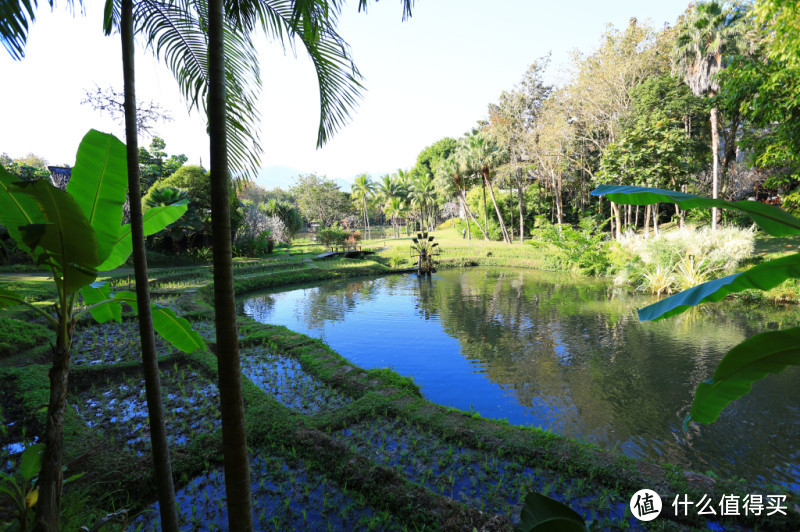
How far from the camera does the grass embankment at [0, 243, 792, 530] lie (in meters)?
3.23

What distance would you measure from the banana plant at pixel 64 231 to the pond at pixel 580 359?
4.92m

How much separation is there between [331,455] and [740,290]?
3805 mm

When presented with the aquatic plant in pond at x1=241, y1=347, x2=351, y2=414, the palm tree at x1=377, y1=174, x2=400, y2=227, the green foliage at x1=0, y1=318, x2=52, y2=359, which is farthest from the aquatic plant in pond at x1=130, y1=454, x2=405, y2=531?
the palm tree at x1=377, y1=174, x2=400, y2=227

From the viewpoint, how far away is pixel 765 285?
1.67m

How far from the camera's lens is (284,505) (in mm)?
3396

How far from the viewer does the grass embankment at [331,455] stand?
3229mm

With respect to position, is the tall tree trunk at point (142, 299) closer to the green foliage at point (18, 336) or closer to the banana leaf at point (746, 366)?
the banana leaf at point (746, 366)

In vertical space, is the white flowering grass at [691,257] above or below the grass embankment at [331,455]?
above

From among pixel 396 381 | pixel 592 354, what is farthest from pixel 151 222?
pixel 592 354

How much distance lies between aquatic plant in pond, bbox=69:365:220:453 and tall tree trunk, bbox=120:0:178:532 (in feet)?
8.16

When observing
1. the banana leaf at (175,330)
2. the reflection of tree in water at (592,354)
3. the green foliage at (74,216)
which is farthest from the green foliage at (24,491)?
the reflection of tree in water at (592,354)

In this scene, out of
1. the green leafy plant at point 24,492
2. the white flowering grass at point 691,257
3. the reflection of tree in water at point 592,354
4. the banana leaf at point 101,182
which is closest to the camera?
the green leafy plant at point 24,492

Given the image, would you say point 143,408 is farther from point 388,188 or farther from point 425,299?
point 388,188

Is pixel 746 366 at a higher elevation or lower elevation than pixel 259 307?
higher
